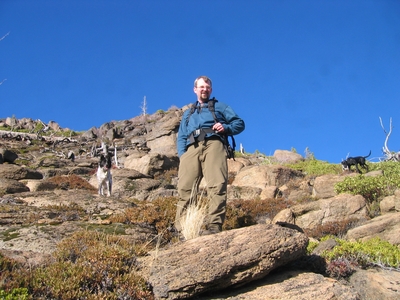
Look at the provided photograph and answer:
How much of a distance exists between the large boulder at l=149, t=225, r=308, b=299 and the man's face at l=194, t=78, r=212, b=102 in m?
2.07

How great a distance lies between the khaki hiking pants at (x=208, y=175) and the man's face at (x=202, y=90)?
0.68 metres

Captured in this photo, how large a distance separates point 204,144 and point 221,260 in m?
1.80

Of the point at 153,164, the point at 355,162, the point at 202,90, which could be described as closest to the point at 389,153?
the point at 355,162

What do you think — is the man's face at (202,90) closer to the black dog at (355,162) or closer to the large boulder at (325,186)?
the large boulder at (325,186)

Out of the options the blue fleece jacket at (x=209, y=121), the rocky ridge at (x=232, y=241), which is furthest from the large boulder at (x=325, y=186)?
the blue fleece jacket at (x=209, y=121)

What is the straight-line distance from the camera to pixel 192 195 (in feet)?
21.1

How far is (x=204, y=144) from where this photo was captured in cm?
639

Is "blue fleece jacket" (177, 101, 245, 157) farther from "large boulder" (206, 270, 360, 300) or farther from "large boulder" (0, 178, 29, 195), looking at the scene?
"large boulder" (0, 178, 29, 195)

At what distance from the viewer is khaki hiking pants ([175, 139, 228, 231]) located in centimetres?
605

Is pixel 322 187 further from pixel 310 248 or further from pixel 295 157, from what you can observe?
pixel 295 157

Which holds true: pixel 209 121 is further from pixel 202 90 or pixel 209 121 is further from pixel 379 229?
pixel 379 229

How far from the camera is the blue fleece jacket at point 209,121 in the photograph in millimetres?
6378

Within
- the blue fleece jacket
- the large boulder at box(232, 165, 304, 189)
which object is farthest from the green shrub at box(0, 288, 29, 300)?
the large boulder at box(232, 165, 304, 189)

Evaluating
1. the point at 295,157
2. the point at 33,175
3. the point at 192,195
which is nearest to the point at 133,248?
the point at 192,195
